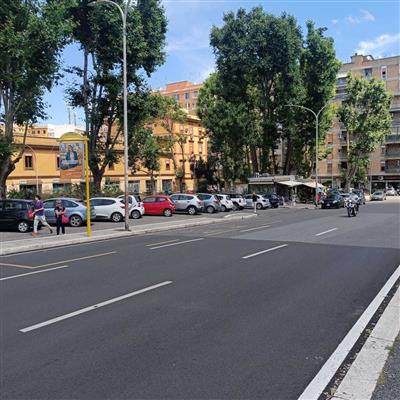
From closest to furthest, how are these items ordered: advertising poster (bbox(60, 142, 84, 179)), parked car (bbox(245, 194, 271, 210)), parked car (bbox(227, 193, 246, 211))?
advertising poster (bbox(60, 142, 84, 179)) → parked car (bbox(227, 193, 246, 211)) → parked car (bbox(245, 194, 271, 210))

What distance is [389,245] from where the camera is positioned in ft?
45.8

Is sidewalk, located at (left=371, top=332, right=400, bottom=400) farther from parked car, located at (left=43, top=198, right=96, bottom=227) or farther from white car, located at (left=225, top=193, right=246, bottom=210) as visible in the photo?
white car, located at (left=225, top=193, right=246, bottom=210)

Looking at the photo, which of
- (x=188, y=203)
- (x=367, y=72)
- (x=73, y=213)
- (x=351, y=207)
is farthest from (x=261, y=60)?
(x=367, y=72)

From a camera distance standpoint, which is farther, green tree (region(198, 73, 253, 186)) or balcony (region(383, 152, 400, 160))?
balcony (region(383, 152, 400, 160))

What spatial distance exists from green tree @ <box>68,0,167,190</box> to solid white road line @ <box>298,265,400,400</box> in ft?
98.0

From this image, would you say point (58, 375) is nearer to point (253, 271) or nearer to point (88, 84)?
point (253, 271)

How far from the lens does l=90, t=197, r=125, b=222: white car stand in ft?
88.4

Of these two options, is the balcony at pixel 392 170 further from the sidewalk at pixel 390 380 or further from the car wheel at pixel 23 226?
the sidewalk at pixel 390 380

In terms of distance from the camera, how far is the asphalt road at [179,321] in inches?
169

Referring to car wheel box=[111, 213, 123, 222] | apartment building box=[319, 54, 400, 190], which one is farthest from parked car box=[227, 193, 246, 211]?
apartment building box=[319, 54, 400, 190]

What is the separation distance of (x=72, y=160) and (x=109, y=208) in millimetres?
8474

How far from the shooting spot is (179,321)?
616cm

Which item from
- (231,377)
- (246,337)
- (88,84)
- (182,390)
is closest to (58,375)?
(182,390)

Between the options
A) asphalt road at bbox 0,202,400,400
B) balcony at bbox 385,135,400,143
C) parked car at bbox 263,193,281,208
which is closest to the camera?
asphalt road at bbox 0,202,400,400
